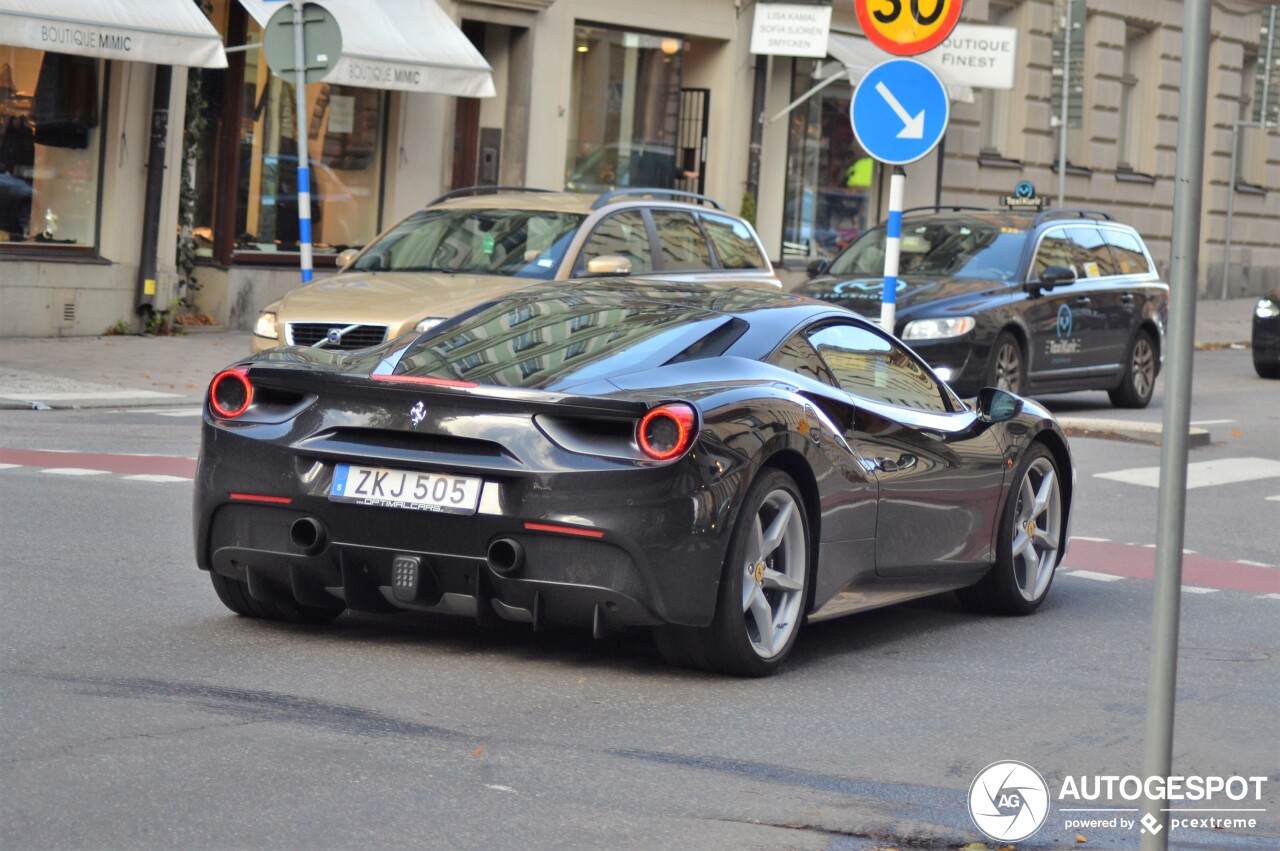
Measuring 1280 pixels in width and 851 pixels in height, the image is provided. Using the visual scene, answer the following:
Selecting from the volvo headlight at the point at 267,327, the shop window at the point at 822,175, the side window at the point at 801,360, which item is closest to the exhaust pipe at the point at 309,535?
the side window at the point at 801,360

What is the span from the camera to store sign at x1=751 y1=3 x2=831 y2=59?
1095 inches

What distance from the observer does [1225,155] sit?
40.0 meters

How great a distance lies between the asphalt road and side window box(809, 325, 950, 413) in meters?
0.90

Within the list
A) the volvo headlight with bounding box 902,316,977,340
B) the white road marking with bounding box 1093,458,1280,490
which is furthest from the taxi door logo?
the white road marking with bounding box 1093,458,1280,490

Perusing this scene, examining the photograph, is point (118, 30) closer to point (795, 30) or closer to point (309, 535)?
point (795, 30)

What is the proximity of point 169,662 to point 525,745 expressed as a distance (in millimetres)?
1420

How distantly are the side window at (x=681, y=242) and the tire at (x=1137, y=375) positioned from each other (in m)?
5.33

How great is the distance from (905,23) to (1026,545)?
16.3 feet

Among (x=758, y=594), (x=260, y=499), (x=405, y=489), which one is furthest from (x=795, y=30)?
(x=405, y=489)

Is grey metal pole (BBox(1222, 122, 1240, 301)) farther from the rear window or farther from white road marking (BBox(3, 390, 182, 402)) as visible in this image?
the rear window

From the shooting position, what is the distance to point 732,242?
16828 millimetres

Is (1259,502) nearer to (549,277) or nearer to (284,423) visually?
(549,277)

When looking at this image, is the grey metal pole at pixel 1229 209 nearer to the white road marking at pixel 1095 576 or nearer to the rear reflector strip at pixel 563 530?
the white road marking at pixel 1095 576

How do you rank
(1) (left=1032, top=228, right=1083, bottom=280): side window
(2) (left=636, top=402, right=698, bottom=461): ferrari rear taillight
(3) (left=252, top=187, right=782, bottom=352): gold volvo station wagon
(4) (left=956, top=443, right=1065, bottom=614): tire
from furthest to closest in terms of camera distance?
(1) (left=1032, top=228, right=1083, bottom=280): side window → (3) (left=252, top=187, right=782, bottom=352): gold volvo station wagon → (4) (left=956, top=443, right=1065, bottom=614): tire → (2) (left=636, top=402, right=698, bottom=461): ferrari rear taillight
